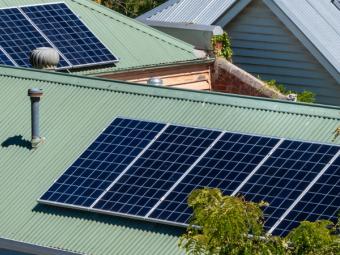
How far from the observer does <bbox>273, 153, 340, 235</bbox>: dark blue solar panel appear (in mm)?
18562

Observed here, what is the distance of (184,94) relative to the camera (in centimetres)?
2231

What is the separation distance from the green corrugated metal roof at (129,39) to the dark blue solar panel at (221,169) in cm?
1054

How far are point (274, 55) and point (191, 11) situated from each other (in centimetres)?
287

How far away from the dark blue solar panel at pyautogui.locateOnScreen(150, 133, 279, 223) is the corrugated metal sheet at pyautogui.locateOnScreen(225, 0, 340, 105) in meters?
11.8

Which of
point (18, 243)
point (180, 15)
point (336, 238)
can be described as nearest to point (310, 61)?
point (180, 15)

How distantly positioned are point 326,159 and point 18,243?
4681 mm

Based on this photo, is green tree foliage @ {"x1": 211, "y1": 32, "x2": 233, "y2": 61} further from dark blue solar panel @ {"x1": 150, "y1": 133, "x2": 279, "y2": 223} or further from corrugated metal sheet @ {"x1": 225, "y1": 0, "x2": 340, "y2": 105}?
dark blue solar panel @ {"x1": 150, "y1": 133, "x2": 279, "y2": 223}

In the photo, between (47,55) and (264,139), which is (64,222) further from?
(47,55)

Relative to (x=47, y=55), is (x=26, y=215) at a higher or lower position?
lower

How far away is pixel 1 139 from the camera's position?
885 inches

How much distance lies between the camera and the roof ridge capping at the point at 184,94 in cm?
2127

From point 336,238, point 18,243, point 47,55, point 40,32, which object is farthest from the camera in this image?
point 40,32

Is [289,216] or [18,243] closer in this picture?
[289,216]

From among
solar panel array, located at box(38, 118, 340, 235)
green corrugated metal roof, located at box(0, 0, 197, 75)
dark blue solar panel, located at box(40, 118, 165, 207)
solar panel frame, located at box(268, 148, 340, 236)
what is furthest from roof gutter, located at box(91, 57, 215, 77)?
solar panel frame, located at box(268, 148, 340, 236)
